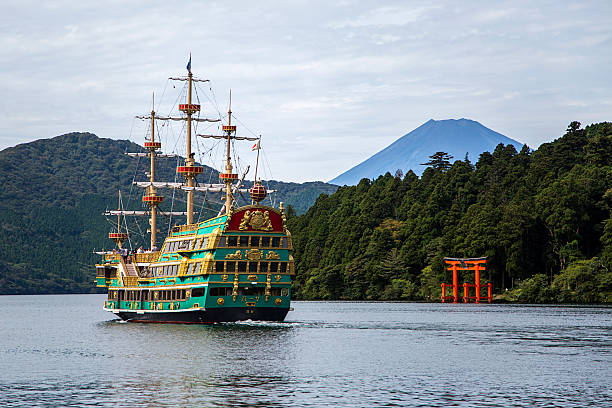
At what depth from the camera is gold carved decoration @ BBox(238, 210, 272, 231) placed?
76812mm

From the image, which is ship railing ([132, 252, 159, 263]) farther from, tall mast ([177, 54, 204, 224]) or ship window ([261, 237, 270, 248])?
ship window ([261, 237, 270, 248])

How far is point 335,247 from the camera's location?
175 m

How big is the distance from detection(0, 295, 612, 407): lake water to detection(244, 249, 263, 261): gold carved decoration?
6.10 m

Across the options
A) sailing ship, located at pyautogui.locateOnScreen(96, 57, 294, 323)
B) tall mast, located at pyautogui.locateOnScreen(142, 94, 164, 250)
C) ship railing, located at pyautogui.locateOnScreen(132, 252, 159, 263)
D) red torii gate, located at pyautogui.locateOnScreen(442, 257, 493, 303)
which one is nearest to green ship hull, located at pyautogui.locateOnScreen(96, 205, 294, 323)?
Result: sailing ship, located at pyautogui.locateOnScreen(96, 57, 294, 323)

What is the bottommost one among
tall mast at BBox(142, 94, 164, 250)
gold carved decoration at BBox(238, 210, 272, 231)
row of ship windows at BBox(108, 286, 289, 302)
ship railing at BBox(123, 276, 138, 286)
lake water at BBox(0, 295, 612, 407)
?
lake water at BBox(0, 295, 612, 407)

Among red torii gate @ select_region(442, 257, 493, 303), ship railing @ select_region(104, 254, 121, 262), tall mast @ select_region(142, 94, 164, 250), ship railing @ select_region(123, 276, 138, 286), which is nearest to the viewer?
ship railing @ select_region(123, 276, 138, 286)

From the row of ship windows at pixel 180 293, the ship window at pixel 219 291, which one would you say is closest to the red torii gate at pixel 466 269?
the row of ship windows at pixel 180 293

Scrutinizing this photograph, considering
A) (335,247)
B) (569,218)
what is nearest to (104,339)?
(569,218)

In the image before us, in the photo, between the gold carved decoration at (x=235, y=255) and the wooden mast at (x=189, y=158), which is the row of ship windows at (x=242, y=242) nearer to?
the gold carved decoration at (x=235, y=255)

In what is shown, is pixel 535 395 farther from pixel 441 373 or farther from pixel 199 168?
pixel 199 168

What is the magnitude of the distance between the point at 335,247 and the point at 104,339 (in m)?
106

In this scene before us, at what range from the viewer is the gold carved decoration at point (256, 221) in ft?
252

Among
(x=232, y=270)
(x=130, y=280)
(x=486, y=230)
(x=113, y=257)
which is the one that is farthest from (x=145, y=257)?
(x=486, y=230)

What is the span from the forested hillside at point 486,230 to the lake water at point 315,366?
4532 centimetres
